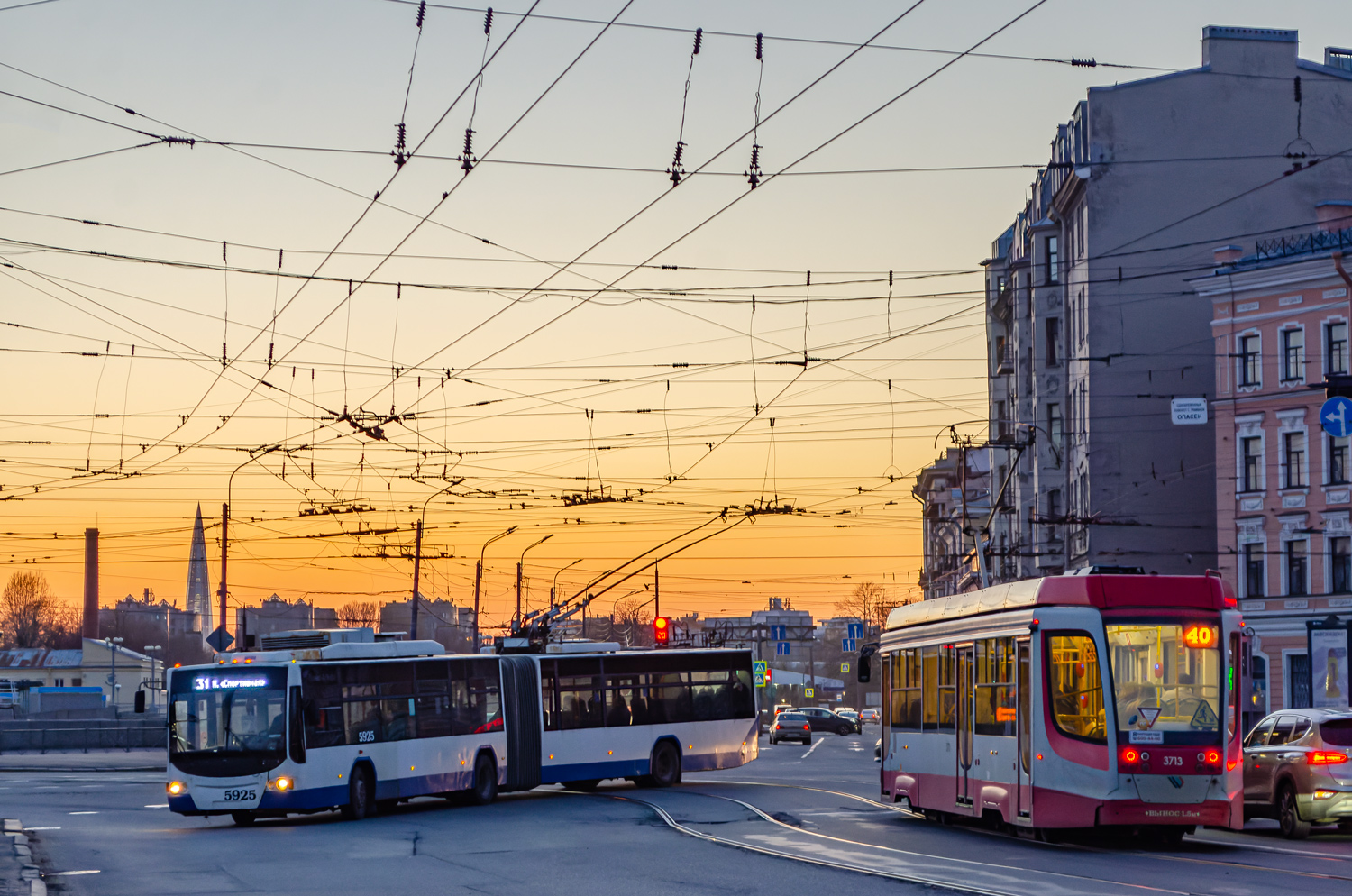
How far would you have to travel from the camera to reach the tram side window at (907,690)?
2305 cm

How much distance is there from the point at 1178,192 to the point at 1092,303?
4.96 meters

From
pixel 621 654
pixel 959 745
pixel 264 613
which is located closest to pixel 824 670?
pixel 264 613

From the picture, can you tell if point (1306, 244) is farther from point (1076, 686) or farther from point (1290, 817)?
point (1076, 686)

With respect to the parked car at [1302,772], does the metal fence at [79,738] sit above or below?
below

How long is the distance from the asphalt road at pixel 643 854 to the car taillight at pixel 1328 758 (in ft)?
3.07

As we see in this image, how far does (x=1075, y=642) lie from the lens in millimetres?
18047

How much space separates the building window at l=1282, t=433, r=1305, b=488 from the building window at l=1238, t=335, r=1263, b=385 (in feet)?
6.58

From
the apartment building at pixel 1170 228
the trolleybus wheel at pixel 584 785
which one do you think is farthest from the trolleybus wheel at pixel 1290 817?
the apartment building at pixel 1170 228

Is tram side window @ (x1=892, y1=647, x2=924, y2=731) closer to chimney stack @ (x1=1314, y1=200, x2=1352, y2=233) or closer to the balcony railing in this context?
the balcony railing

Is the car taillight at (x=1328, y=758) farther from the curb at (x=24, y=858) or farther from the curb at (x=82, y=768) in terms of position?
the curb at (x=82, y=768)

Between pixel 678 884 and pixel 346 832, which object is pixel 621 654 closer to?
pixel 346 832

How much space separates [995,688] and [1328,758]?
3986 mm

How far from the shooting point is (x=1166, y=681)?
1781 cm

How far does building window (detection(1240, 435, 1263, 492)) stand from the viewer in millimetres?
52594
